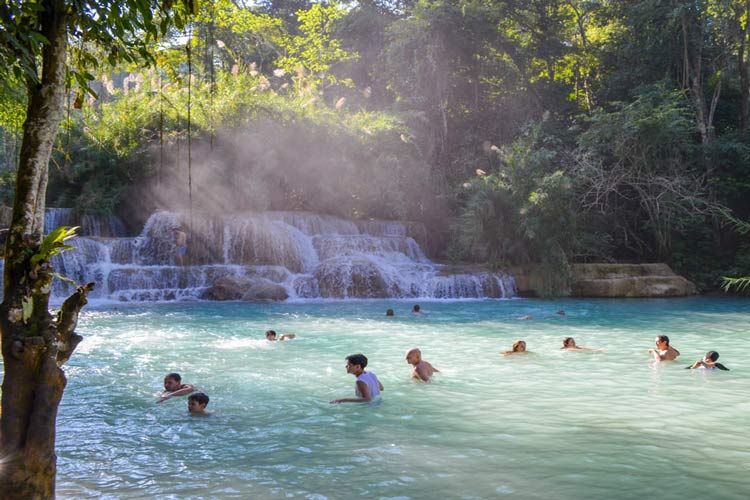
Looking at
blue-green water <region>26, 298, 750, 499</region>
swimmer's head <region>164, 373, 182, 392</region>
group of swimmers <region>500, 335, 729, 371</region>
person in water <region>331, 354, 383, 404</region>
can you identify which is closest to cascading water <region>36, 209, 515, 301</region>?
blue-green water <region>26, 298, 750, 499</region>

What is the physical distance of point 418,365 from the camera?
346 inches

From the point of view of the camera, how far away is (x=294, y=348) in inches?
453

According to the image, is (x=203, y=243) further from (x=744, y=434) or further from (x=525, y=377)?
(x=744, y=434)

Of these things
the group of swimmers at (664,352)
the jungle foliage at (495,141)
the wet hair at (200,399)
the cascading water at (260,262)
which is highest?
the jungle foliage at (495,141)

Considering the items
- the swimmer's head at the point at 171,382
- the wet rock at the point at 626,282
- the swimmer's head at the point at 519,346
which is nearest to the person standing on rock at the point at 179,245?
the wet rock at the point at 626,282

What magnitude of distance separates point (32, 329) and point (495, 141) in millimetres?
29078

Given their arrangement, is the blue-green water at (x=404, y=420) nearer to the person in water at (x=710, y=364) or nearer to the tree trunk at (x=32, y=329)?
the person in water at (x=710, y=364)

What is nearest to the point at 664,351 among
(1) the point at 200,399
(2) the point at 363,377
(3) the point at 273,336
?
(2) the point at 363,377

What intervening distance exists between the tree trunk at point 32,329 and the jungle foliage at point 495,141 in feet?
56.6

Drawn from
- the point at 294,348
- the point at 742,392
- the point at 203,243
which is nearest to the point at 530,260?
the point at 203,243

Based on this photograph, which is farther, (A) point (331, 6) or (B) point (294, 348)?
(A) point (331, 6)

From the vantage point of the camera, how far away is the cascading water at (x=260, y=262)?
19.0 metres

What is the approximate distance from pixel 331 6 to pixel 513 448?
34469 mm

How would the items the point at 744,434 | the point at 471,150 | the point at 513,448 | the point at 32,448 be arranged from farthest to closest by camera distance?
the point at 471,150
the point at 744,434
the point at 513,448
the point at 32,448
